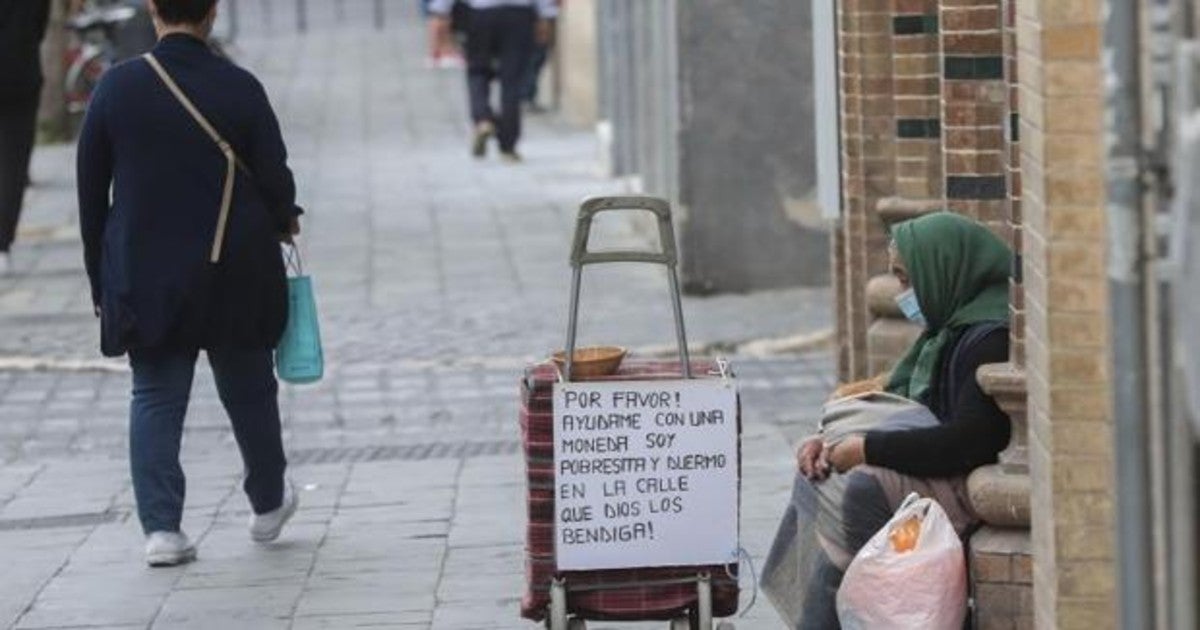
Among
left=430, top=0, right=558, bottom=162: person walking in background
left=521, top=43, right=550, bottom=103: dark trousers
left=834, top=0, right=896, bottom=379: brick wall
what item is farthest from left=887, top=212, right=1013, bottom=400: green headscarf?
left=521, top=43, right=550, bottom=103: dark trousers

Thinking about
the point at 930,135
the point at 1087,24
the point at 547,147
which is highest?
the point at 1087,24

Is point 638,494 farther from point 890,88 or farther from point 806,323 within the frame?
point 806,323

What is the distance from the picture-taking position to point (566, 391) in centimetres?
646

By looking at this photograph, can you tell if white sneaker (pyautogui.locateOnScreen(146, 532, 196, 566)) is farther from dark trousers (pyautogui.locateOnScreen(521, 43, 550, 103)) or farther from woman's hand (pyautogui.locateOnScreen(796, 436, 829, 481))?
dark trousers (pyautogui.locateOnScreen(521, 43, 550, 103))

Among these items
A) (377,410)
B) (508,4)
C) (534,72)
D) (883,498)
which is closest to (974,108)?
(883,498)

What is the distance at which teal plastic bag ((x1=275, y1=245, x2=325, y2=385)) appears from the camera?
819 centimetres

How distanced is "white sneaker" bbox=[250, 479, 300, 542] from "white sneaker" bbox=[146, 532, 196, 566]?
25 cm

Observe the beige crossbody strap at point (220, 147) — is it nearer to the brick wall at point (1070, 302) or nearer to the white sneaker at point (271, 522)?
the white sneaker at point (271, 522)

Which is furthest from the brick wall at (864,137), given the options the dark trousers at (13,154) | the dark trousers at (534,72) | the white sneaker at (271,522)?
the dark trousers at (534,72)

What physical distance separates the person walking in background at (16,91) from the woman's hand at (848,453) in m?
8.54

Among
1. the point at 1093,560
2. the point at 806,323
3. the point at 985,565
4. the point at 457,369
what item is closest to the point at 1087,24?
the point at 1093,560

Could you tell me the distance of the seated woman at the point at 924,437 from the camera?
→ 254 inches

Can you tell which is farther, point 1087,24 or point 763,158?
point 763,158

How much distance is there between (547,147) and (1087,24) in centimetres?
1617
